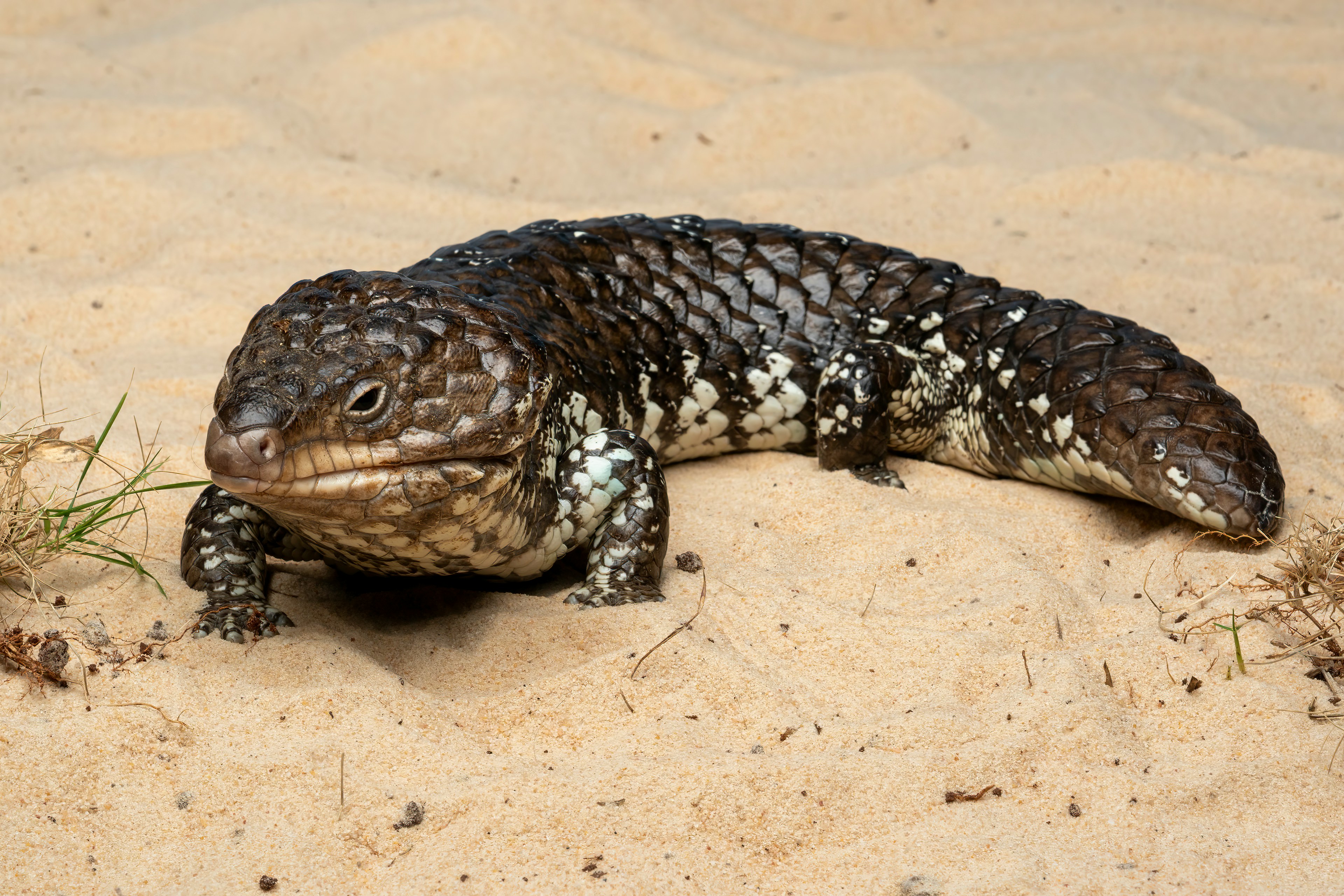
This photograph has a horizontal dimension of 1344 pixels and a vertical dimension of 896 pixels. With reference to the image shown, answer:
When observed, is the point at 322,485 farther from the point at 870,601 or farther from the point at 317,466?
the point at 870,601

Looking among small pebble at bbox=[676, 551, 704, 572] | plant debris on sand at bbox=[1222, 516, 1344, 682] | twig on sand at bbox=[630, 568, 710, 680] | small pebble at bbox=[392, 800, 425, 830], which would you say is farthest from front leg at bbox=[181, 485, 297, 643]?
plant debris on sand at bbox=[1222, 516, 1344, 682]

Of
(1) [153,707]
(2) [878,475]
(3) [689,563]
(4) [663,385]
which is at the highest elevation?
(1) [153,707]

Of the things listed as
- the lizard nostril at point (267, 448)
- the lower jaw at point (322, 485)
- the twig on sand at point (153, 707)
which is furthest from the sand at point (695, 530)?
the lizard nostril at point (267, 448)

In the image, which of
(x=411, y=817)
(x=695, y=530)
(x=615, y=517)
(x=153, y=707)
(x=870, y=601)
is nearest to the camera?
(x=411, y=817)

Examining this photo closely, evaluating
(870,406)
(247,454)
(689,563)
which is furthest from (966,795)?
(870,406)

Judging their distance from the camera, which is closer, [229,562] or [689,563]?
[229,562]

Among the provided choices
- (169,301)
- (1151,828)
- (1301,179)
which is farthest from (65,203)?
(1301,179)

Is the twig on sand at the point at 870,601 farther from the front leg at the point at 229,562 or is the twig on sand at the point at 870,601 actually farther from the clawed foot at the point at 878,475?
the front leg at the point at 229,562
